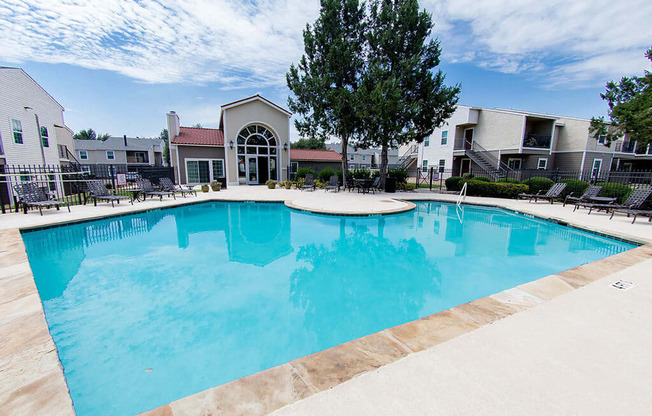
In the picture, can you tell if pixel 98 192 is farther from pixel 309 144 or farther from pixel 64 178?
pixel 309 144

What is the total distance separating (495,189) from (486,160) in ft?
32.9

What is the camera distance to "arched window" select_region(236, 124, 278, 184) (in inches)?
808

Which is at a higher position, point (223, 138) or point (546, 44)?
point (546, 44)

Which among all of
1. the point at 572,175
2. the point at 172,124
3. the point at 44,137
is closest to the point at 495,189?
the point at 572,175

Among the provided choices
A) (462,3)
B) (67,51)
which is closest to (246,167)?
(67,51)

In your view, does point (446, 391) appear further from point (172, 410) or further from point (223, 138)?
point (223, 138)

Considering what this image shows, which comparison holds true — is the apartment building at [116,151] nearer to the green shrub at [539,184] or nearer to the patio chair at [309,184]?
the patio chair at [309,184]

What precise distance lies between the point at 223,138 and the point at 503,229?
19661 millimetres

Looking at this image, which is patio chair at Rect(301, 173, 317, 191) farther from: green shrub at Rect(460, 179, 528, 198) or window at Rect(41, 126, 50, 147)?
window at Rect(41, 126, 50, 147)

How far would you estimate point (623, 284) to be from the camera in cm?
368

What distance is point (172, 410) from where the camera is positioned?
1.66 m

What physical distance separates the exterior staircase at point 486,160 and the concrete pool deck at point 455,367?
20.9m

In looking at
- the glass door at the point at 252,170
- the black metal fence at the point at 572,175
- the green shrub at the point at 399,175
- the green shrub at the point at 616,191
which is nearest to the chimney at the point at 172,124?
the glass door at the point at 252,170

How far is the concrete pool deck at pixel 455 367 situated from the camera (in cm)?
171
